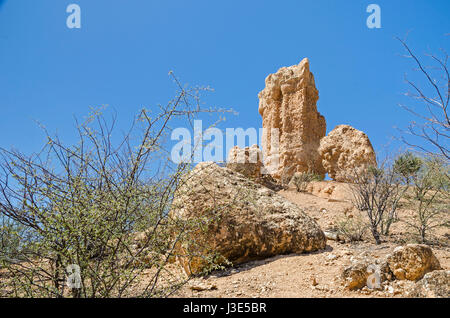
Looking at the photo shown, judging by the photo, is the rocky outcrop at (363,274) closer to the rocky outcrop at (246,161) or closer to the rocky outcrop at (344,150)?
the rocky outcrop at (246,161)

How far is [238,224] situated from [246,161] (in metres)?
7.83

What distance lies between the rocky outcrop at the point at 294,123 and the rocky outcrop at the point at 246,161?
411 cm

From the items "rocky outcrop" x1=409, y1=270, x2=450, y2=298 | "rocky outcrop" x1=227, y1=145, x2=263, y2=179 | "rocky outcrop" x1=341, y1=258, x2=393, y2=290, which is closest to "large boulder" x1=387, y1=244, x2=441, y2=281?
"rocky outcrop" x1=341, y1=258, x2=393, y2=290

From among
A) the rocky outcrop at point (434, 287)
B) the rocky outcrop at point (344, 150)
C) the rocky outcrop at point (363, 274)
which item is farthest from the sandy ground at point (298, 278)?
the rocky outcrop at point (344, 150)

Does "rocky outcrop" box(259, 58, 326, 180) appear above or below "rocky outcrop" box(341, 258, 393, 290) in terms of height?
above

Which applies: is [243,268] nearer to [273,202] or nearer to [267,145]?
[273,202]

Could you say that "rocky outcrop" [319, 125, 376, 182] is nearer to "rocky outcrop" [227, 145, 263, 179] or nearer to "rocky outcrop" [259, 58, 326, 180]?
"rocky outcrop" [259, 58, 326, 180]

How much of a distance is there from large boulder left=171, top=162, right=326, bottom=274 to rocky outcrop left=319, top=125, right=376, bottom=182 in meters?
8.30

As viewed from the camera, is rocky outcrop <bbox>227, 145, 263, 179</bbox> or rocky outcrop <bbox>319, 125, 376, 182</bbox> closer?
rocky outcrop <bbox>227, 145, 263, 179</bbox>

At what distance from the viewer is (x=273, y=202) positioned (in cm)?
483

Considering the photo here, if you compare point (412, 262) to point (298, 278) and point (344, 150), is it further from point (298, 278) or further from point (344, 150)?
point (344, 150)

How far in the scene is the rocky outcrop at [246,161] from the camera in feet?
38.5

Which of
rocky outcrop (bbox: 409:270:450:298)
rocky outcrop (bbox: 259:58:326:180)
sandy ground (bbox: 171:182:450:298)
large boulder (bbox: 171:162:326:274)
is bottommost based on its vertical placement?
sandy ground (bbox: 171:182:450:298)

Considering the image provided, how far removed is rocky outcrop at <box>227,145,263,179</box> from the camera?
38.5ft
